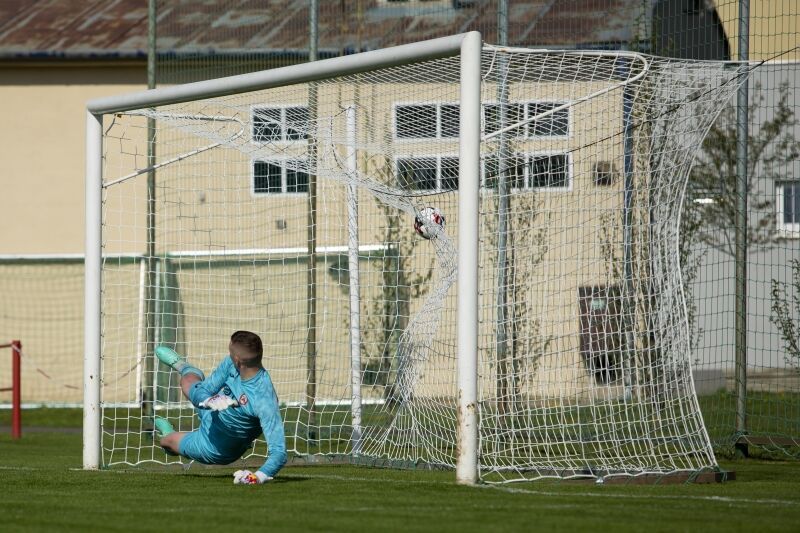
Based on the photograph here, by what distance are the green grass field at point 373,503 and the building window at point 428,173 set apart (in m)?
2.92

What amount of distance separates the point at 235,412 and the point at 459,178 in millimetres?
2289

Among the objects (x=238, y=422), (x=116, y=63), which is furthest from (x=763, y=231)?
(x=116, y=63)

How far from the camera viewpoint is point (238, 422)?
847 cm

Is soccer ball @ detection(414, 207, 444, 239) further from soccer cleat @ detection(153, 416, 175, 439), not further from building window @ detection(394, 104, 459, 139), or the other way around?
soccer cleat @ detection(153, 416, 175, 439)

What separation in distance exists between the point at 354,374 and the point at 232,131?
2.59 m

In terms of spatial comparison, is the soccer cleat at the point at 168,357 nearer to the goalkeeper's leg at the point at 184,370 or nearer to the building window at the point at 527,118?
the goalkeeper's leg at the point at 184,370

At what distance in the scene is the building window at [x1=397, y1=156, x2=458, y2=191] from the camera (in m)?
11.0

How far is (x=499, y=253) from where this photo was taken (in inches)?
391

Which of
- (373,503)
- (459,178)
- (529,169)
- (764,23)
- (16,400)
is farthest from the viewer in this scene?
(16,400)

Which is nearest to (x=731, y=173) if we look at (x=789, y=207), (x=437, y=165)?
(x=789, y=207)

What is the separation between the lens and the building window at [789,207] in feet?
38.1

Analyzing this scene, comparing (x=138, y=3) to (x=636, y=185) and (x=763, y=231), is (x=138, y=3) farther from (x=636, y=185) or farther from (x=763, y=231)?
Answer: (x=636, y=185)

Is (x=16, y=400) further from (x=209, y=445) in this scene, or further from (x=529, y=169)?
(x=529, y=169)

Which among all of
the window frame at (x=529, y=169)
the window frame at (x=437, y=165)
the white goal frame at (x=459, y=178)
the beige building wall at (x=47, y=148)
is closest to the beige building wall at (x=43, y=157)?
the beige building wall at (x=47, y=148)
